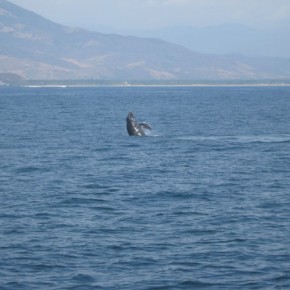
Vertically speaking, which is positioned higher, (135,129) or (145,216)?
(135,129)

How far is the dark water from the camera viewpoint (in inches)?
771

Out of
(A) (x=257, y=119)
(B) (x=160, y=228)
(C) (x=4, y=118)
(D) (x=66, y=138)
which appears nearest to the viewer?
(B) (x=160, y=228)

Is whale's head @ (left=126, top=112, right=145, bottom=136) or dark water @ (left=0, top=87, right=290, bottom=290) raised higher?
whale's head @ (left=126, top=112, right=145, bottom=136)

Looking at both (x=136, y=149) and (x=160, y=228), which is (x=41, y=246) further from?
(x=136, y=149)

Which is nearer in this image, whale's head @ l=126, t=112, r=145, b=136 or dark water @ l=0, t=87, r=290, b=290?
dark water @ l=0, t=87, r=290, b=290

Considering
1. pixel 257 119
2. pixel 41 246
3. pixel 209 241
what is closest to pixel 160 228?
pixel 209 241

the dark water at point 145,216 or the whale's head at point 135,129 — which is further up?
the whale's head at point 135,129

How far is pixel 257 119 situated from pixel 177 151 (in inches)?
1230

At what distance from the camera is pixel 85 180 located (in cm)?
3388

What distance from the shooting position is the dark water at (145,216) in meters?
19.6

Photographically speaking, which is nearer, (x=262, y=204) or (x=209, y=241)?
(x=209, y=241)

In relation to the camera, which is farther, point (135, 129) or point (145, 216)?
point (135, 129)

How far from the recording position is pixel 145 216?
2559 centimetres

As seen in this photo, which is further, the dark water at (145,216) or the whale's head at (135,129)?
the whale's head at (135,129)
